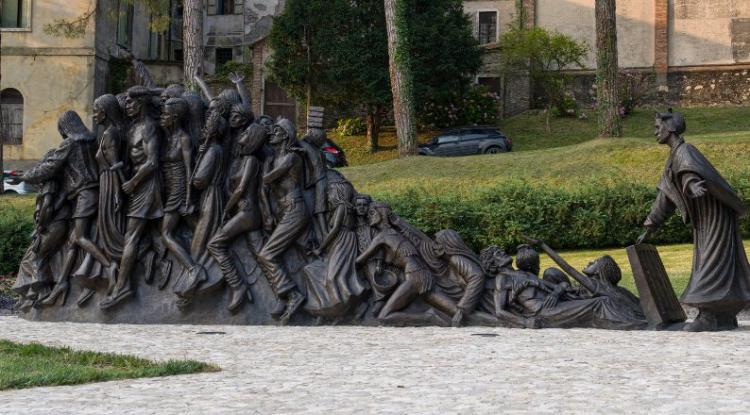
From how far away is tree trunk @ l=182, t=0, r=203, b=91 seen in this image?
2462 cm

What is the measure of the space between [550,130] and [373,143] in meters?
6.74

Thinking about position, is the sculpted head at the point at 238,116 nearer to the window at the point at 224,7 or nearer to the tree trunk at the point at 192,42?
the tree trunk at the point at 192,42

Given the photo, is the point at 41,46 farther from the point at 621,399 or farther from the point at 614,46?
the point at 621,399

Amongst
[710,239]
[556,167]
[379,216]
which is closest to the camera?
[710,239]

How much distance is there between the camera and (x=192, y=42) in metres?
24.8

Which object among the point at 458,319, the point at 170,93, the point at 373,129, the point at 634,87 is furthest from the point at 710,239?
the point at 634,87

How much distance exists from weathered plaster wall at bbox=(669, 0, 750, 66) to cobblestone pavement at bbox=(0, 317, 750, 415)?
39.2 metres

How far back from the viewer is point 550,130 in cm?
4466

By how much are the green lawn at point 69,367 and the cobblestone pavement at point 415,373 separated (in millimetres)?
247

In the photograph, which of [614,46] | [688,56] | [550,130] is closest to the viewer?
[614,46]

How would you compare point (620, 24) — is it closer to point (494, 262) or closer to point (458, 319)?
point (494, 262)

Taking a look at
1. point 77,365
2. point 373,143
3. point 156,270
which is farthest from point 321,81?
point 77,365

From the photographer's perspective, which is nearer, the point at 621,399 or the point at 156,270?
the point at 621,399

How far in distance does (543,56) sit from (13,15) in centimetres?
1968
